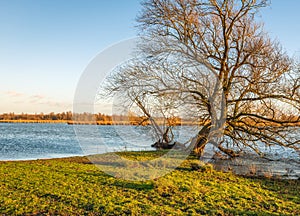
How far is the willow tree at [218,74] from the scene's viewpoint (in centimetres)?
1395

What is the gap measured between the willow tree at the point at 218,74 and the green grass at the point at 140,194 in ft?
12.3

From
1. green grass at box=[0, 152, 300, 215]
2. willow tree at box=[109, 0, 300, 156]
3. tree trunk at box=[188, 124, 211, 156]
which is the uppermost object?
willow tree at box=[109, 0, 300, 156]

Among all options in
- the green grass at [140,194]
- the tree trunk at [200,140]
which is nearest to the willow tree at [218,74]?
the tree trunk at [200,140]

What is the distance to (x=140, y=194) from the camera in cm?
831

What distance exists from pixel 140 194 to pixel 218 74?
8529 millimetres

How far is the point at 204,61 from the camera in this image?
14.6 metres

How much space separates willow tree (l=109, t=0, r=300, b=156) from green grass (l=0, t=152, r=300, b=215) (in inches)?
148

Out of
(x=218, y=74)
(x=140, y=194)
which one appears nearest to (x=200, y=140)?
(x=218, y=74)

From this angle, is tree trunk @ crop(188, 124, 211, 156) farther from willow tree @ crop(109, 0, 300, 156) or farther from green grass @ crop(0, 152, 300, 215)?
green grass @ crop(0, 152, 300, 215)

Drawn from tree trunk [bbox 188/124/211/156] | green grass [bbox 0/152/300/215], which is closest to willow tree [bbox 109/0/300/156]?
tree trunk [bbox 188/124/211/156]

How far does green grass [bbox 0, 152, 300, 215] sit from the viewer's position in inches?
278

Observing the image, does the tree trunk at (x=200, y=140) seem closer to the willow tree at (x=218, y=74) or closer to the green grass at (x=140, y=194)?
the willow tree at (x=218, y=74)

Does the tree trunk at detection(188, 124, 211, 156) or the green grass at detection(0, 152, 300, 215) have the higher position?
the tree trunk at detection(188, 124, 211, 156)

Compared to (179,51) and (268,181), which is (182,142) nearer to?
(179,51)
